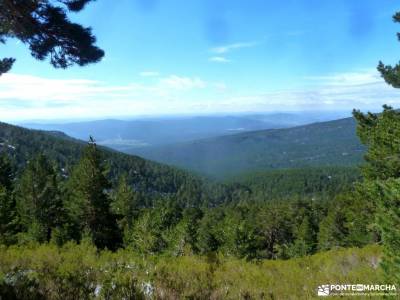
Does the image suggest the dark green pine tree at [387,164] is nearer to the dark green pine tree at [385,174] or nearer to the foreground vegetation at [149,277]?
the dark green pine tree at [385,174]

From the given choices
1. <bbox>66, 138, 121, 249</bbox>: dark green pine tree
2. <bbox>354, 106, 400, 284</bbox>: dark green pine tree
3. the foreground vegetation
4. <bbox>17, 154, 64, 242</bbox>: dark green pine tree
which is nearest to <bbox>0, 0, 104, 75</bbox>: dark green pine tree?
the foreground vegetation

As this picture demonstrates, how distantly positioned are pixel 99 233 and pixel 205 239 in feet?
82.6

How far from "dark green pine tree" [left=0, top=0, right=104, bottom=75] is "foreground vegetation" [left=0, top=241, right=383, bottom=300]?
4501mm

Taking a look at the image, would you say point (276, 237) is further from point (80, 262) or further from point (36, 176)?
point (80, 262)

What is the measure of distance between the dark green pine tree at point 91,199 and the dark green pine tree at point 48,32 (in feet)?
74.8

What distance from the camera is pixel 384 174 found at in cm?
2147

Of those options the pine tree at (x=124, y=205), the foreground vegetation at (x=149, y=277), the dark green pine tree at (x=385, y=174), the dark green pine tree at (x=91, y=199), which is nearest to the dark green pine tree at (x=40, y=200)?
the dark green pine tree at (x=91, y=199)

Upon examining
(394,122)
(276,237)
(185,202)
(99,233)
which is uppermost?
(394,122)

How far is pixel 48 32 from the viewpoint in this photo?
889cm

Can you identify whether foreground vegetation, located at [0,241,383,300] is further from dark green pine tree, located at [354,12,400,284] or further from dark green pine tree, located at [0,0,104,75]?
dark green pine tree, located at [0,0,104,75]

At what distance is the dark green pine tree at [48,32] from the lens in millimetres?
8195

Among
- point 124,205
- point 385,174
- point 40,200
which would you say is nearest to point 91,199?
point 40,200

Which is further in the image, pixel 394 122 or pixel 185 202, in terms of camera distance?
pixel 185 202

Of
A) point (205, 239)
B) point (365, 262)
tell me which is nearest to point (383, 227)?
point (365, 262)
